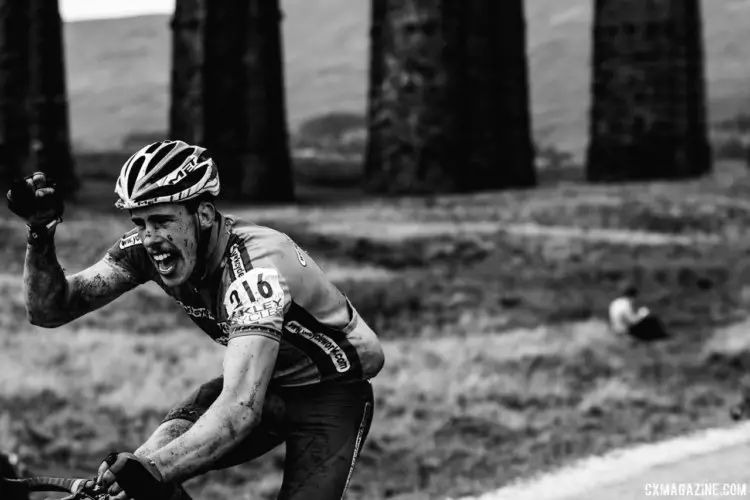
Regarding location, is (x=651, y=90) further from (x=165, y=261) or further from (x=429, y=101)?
(x=165, y=261)

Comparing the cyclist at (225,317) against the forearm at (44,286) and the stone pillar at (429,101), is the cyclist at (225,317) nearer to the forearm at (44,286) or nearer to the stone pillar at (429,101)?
the forearm at (44,286)

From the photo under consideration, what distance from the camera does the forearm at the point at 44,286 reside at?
4.72m

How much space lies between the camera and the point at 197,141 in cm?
2309

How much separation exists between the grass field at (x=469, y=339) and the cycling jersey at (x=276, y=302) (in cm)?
495

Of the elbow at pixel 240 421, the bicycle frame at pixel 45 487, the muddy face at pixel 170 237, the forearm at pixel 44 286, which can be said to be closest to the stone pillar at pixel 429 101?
the forearm at pixel 44 286

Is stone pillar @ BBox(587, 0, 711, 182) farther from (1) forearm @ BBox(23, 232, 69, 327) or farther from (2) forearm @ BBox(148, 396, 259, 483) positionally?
(2) forearm @ BBox(148, 396, 259, 483)

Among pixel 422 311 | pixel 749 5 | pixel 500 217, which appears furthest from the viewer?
pixel 749 5

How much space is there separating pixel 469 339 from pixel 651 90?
11525 mm

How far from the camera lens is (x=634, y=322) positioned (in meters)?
15.6

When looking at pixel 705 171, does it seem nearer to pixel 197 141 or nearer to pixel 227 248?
pixel 197 141

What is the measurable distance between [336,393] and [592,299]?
43.2ft

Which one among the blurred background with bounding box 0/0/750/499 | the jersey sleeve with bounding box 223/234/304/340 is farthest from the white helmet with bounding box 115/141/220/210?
the blurred background with bounding box 0/0/750/499

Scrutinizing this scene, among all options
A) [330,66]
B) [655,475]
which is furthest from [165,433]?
[330,66]

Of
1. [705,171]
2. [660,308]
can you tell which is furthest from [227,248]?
[705,171]
